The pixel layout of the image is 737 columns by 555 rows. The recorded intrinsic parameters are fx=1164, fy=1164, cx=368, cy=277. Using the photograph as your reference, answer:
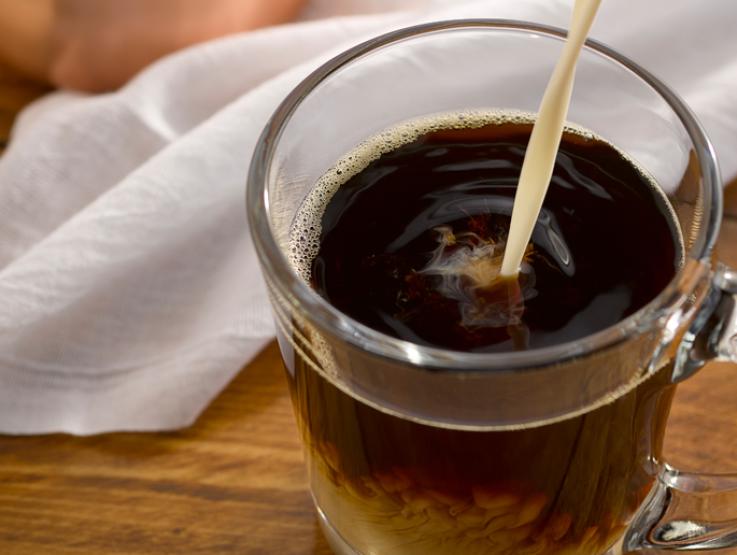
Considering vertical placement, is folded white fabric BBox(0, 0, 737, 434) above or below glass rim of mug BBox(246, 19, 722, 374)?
below

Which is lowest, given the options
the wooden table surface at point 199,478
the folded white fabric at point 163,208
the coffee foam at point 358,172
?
the wooden table surface at point 199,478

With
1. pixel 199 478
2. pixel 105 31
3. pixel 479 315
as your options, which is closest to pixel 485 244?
pixel 479 315

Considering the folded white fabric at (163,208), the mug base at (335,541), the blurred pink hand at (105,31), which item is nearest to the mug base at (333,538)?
the mug base at (335,541)

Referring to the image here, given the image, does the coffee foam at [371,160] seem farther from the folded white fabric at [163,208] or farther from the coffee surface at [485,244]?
the folded white fabric at [163,208]

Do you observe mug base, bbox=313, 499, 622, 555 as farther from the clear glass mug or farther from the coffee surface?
the coffee surface

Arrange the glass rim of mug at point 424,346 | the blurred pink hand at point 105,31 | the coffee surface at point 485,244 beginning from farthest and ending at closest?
the blurred pink hand at point 105,31 < the coffee surface at point 485,244 < the glass rim of mug at point 424,346

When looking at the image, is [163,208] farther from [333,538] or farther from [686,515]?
[686,515]

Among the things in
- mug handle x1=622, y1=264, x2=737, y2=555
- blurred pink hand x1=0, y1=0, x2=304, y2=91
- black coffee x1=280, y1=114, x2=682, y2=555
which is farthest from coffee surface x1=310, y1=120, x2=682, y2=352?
blurred pink hand x1=0, y1=0, x2=304, y2=91
